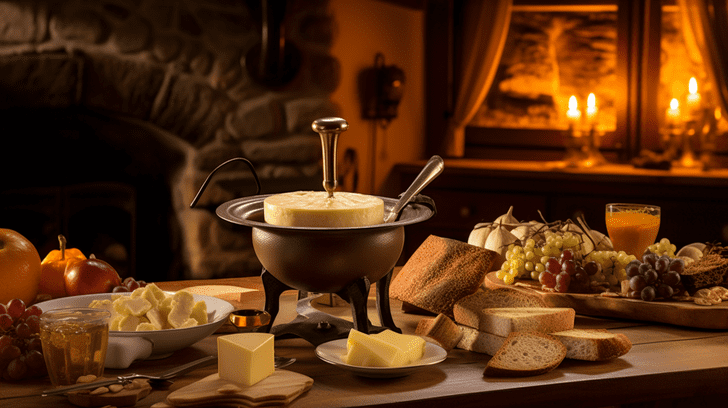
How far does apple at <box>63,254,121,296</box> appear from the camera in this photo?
1497 mm

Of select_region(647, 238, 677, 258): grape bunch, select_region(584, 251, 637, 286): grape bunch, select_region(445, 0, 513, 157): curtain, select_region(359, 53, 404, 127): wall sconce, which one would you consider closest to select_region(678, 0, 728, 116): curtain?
select_region(445, 0, 513, 157): curtain

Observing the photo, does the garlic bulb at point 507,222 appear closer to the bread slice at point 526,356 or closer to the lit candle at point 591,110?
the bread slice at point 526,356

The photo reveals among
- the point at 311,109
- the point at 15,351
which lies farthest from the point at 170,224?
the point at 15,351

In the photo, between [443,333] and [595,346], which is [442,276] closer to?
[443,333]

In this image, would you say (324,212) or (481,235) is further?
→ (481,235)

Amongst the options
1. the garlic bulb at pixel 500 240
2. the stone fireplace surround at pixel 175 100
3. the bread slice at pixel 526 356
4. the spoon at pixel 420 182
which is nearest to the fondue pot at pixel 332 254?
the spoon at pixel 420 182

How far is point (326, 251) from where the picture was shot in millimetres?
1234

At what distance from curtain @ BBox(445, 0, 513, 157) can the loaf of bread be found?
2650 millimetres

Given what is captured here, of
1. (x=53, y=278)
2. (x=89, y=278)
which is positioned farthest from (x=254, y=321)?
(x=53, y=278)

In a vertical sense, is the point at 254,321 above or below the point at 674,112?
below

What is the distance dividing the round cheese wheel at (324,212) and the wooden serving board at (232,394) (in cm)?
30

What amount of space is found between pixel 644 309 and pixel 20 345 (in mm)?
1138

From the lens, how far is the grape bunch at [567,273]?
1.56 m

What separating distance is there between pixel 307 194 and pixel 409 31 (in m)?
2.83
